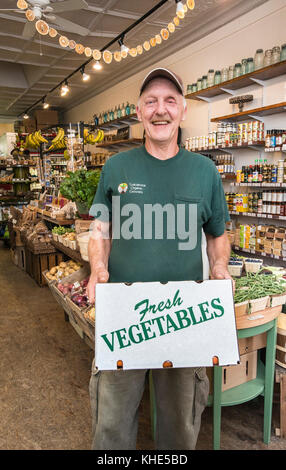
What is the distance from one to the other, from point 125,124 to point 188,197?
7.02 m

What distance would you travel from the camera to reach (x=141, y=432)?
221 cm

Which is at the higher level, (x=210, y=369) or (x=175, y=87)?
(x=175, y=87)

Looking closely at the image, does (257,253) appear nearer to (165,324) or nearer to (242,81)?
(242,81)

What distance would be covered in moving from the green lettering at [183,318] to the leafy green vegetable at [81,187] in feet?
7.40

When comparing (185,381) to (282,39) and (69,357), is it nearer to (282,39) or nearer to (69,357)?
(69,357)

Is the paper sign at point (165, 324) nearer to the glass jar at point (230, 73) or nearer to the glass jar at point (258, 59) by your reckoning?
the glass jar at point (258, 59)

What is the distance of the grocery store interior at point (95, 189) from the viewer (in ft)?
6.96

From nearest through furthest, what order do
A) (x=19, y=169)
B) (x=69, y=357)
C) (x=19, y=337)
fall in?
(x=69, y=357) → (x=19, y=337) → (x=19, y=169)

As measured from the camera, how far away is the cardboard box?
2.08m

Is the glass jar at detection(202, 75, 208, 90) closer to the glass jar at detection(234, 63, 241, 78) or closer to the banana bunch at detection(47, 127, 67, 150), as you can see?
the glass jar at detection(234, 63, 241, 78)

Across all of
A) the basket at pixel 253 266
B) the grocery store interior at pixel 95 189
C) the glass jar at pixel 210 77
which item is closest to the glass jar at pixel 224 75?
the grocery store interior at pixel 95 189

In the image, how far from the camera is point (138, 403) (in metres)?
1.43

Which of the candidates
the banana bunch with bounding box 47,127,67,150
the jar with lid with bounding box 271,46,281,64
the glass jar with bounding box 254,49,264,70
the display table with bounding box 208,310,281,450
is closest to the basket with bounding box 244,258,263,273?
the display table with bounding box 208,310,281,450
